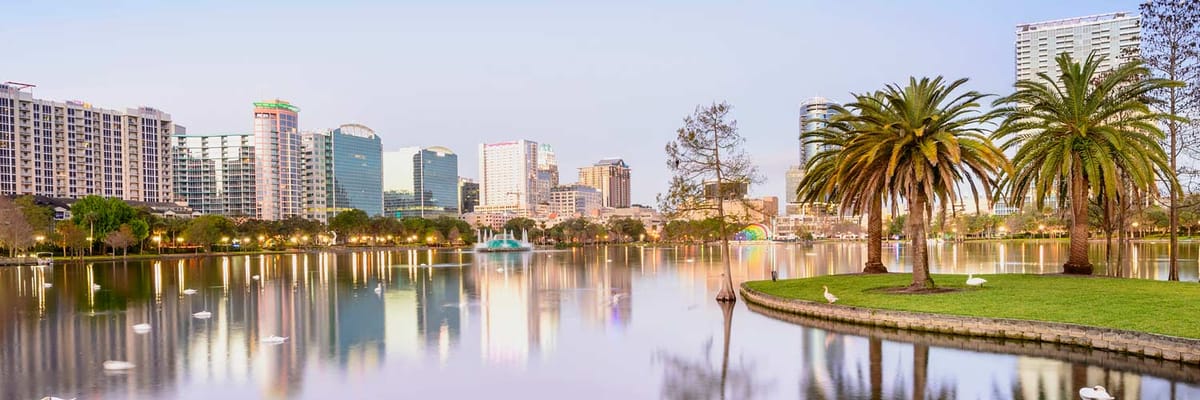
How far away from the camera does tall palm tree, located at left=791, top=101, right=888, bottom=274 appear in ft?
102

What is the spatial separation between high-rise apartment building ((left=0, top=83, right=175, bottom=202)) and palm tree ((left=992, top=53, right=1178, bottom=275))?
19680 centimetres

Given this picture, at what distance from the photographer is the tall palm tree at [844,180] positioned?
31.2 meters

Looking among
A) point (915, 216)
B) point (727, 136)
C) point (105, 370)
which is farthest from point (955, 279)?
point (105, 370)

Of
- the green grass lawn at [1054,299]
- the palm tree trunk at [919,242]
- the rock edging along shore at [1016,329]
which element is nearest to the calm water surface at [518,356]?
the rock edging along shore at [1016,329]

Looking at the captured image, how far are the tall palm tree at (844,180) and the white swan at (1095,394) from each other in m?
15.1

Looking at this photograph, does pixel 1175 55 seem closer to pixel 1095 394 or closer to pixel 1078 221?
pixel 1078 221

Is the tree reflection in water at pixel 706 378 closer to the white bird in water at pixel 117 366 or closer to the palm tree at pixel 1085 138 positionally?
the white bird in water at pixel 117 366

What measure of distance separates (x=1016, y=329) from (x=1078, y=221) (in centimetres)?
1487

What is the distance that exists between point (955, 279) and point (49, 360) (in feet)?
109

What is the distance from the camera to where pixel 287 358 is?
70.0ft

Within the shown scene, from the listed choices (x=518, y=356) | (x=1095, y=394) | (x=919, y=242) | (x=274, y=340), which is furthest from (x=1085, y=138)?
(x=274, y=340)

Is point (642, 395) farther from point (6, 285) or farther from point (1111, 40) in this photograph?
point (1111, 40)

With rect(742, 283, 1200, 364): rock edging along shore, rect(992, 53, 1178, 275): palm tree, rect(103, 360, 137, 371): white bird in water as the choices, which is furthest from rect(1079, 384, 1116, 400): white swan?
rect(103, 360, 137, 371): white bird in water

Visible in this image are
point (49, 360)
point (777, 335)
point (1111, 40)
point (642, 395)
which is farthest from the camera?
point (1111, 40)
